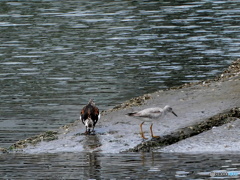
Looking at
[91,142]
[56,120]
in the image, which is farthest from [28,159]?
[56,120]

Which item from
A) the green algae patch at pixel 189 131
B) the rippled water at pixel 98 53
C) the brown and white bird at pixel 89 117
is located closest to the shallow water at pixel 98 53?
the rippled water at pixel 98 53

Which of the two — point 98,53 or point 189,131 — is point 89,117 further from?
point 98,53

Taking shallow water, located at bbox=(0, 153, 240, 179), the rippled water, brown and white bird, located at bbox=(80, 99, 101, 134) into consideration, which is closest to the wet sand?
brown and white bird, located at bbox=(80, 99, 101, 134)

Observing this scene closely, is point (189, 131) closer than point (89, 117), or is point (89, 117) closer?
point (189, 131)

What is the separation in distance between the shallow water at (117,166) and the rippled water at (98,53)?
61cm

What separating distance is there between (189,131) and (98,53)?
20249 millimetres

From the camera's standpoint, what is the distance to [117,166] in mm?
14414

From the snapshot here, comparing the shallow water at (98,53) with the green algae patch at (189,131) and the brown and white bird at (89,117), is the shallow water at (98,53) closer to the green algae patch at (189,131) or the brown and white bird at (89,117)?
the brown and white bird at (89,117)

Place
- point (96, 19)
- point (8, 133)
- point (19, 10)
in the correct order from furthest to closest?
point (19, 10) → point (96, 19) → point (8, 133)

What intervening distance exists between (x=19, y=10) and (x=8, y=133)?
38.6 metres

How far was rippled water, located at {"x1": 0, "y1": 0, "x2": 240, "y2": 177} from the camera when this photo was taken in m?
25.0

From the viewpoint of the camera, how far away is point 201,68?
31.8 metres

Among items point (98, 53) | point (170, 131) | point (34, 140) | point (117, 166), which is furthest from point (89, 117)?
point (98, 53)

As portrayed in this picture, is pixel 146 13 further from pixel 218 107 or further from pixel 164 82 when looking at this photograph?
pixel 218 107
